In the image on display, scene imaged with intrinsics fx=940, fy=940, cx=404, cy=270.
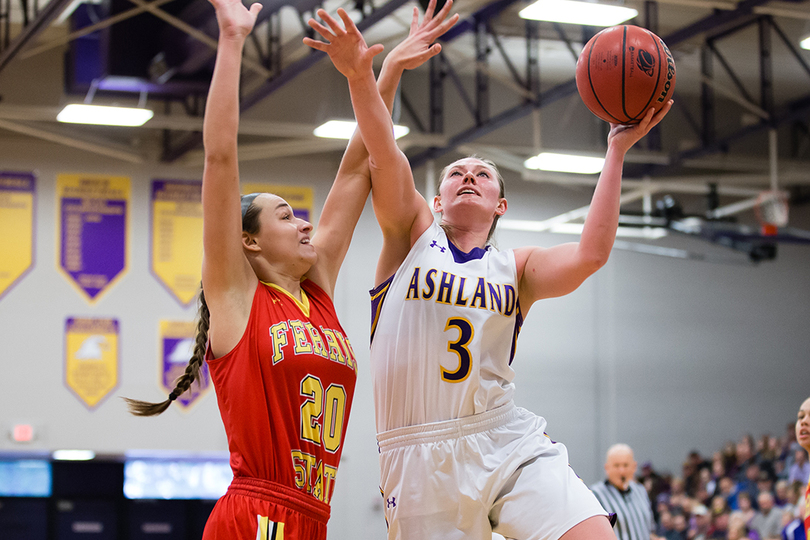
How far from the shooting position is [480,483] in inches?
122

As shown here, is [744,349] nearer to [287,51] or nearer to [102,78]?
[287,51]

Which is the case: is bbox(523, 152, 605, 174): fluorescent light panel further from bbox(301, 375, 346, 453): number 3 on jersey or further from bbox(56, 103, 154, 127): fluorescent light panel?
bbox(301, 375, 346, 453): number 3 on jersey

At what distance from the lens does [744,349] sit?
616 inches

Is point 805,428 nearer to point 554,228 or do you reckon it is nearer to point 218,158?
point 218,158

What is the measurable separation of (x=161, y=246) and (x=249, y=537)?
10.6 m

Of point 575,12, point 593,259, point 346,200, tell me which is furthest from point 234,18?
point 575,12

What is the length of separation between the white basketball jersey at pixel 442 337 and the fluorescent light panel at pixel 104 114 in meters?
7.23

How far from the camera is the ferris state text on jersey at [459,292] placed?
3.21 m

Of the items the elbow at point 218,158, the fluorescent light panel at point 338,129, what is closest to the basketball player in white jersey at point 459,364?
the elbow at point 218,158

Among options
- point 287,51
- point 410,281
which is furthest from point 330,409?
point 287,51

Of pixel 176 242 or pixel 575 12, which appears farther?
pixel 176 242

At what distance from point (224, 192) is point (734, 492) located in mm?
11495

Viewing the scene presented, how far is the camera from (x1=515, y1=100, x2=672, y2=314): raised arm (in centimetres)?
312

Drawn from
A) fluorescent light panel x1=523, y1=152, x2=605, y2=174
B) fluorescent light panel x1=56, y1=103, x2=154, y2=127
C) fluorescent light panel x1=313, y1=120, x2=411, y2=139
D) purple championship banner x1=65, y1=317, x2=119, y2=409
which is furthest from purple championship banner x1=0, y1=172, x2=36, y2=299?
fluorescent light panel x1=523, y1=152, x2=605, y2=174
